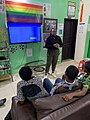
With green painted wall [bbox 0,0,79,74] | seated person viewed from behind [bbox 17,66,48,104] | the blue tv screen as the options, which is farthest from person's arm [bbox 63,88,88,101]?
green painted wall [bbox 0,0,79,74]

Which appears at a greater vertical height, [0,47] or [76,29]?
[76,29]

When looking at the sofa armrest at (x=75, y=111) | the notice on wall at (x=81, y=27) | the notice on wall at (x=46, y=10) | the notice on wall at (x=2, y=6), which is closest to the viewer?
the sofa armrest at (x=75, y=111)

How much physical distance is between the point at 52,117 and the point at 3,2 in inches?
115

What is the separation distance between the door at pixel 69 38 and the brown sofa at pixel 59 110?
3.93 m

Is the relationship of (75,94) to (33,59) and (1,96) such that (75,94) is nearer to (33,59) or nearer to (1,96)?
(1,96)

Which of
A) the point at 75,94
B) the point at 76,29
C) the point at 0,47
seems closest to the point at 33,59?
the point at 0,47

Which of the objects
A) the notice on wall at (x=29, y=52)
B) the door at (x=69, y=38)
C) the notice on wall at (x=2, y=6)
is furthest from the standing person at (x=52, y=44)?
the door at (x=69, y=38)

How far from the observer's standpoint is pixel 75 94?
1288 mm

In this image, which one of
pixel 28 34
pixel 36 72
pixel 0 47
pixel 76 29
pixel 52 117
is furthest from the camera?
pixel 76 29

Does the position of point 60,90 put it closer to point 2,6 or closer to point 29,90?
point 29,90

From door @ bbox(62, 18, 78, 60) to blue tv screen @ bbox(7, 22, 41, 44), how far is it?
62.3 inches

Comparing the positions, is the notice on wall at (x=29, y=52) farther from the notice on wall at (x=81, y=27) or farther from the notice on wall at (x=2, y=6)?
the notice on wall at (x=81, y=27)

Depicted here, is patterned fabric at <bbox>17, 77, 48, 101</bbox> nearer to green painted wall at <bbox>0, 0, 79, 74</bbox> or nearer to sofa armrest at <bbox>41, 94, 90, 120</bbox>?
sofa armrest at <bbox>41, 94, 90, 120</bbox>

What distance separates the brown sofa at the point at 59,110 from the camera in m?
1.13
